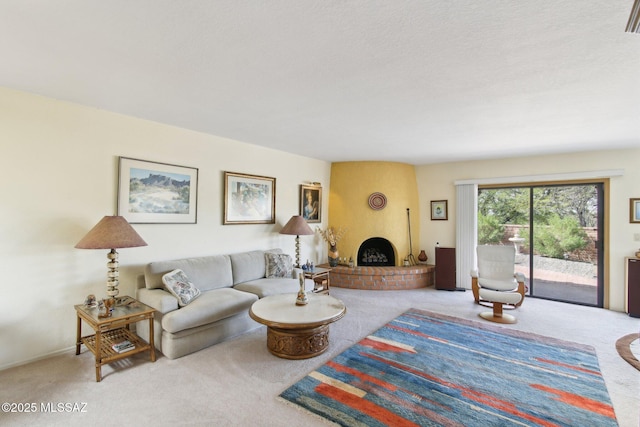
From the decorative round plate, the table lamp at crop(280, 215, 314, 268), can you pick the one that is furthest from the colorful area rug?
the decorative round plate

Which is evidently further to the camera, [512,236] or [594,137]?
[512,236]

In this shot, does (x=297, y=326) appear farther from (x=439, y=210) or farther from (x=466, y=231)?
(x=439, y=210)

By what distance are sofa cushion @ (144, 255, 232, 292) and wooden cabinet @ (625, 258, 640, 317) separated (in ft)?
18.7

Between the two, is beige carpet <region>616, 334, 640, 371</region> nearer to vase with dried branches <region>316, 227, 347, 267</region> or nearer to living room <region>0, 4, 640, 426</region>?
living room <region>0, 4, 640, 426</region>

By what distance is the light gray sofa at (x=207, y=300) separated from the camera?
2881 mm

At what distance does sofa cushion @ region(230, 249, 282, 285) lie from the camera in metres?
4.13

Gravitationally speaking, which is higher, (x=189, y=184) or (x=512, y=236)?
(x=189, y=184)

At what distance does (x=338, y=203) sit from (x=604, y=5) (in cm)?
496

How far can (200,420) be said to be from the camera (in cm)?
202

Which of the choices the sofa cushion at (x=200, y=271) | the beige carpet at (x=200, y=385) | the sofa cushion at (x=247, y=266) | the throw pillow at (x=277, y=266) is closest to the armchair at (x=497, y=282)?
the beige carpet at (x=200, y=385)

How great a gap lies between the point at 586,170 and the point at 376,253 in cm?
381

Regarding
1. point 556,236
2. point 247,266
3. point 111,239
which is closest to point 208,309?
point 111,239

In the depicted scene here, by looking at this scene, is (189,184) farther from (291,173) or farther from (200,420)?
(200,420)

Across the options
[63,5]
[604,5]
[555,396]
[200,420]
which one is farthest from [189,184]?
[555,396]
